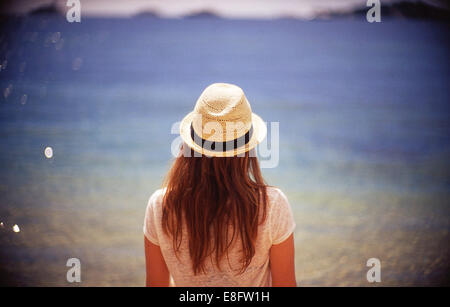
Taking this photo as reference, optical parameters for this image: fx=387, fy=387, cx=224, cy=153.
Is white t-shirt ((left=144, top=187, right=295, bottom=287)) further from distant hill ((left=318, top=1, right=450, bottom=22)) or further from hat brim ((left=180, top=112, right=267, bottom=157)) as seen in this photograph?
distant hill ((left=318, top=1, right=450, bottom=22))

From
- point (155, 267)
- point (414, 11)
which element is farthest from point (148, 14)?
point (155, 267)

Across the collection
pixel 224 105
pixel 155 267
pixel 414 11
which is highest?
pixel 414 11

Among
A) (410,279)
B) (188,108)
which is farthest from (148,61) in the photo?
(410,279)

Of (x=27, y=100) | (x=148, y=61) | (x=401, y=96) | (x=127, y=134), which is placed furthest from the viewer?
(x=148, y=61)

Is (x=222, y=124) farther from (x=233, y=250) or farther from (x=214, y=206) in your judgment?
(x=233, y=250)

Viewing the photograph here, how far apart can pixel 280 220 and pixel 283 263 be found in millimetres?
163

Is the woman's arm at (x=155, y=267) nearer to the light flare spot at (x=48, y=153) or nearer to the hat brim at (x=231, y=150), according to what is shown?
the hat brim at (x=231, y=150)

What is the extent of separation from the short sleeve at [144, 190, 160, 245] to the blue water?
143 centimetres

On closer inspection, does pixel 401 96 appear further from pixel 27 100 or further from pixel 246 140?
pixel 27 100

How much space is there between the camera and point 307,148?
4.35 metres

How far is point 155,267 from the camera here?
4.48 ft

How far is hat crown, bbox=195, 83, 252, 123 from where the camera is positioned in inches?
50.5

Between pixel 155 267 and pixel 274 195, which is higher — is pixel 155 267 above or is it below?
below

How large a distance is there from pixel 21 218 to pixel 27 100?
A: 3.24 m
